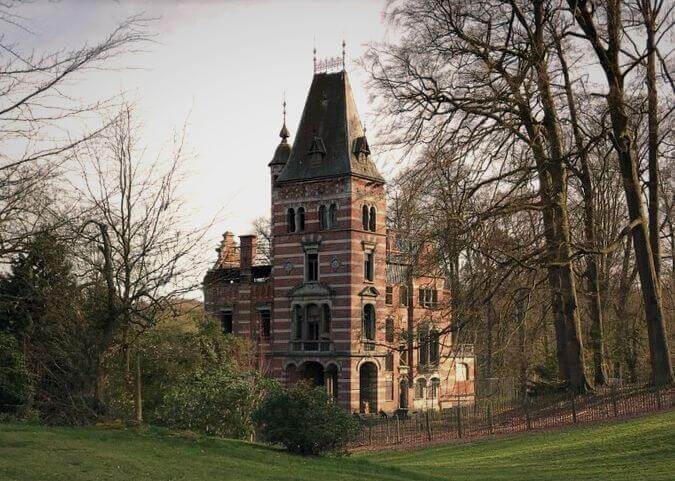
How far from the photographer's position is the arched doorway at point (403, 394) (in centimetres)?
5356

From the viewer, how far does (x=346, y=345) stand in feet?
162

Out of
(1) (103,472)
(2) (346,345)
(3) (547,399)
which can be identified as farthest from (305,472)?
(2) (346,345)

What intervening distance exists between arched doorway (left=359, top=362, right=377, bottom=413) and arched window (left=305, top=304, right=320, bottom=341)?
3271 millimetres

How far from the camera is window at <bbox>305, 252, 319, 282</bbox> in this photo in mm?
51453

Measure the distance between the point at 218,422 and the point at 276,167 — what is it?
34.5 metres

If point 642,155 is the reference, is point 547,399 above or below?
below

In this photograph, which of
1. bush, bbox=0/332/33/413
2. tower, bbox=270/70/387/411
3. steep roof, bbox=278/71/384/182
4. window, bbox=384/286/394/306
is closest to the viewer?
bush, bbox=0/332/33/413

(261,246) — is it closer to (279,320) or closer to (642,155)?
(279,320)

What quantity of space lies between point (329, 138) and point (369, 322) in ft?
35.7

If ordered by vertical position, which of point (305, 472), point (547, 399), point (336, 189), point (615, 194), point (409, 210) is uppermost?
point (336, 189)

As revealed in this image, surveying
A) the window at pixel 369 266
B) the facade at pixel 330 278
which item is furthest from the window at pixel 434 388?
the window at pixel 369 266

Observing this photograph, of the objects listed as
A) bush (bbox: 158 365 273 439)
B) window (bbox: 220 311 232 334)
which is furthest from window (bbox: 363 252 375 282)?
bush (bbox: 158 365 273 439)

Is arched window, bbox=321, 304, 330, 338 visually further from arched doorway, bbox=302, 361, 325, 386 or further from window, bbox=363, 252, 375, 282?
window, bbox=363, 252, 375, 282

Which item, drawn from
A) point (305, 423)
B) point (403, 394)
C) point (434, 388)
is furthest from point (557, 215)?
point (434, 388)
